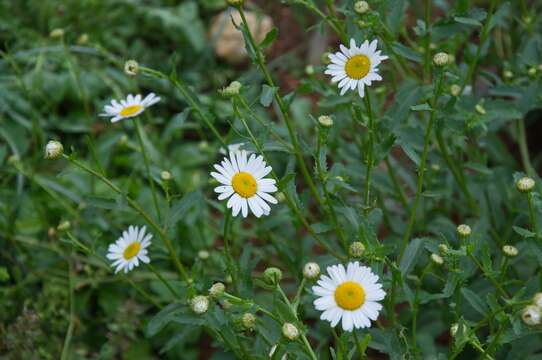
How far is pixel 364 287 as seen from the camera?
1518 millimetres

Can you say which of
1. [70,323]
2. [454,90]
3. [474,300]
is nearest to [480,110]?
[454,90]

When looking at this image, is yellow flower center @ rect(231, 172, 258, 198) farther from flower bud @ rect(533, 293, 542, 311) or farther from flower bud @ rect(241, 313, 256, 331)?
flower bud @ rect(533, 293, 542, 311)

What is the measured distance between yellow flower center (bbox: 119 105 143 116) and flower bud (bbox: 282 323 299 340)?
89cm

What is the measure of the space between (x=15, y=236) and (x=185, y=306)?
1.09 metres

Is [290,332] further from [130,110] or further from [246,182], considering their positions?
[130,110]

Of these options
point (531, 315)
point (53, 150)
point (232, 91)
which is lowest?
point (531, 315)

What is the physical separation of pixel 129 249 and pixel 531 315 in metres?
1.15

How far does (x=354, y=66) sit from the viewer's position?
177cm

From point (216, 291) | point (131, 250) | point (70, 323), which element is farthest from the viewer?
point (70, 323)

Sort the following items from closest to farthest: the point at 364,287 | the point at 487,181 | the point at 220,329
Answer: the point at 364,287, the point at 220,329, the point at 487,181

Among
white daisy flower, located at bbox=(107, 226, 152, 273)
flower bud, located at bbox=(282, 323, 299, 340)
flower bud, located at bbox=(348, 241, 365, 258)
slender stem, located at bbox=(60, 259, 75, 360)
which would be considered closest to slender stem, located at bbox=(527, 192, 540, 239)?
flower bud, located at bbox=(348, 241, 365, 258)

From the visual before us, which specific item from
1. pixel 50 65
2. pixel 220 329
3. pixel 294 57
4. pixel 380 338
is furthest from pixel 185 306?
pixel 294 57

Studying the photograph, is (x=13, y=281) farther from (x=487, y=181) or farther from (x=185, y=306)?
Answer: (x=487, y=181)

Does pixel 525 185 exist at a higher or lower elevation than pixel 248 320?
higher
